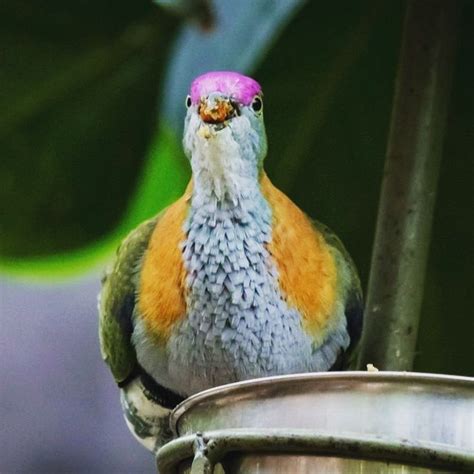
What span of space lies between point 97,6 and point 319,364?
0.43 metres

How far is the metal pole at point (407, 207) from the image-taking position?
76cm

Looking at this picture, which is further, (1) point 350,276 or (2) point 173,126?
(2) point 173,126

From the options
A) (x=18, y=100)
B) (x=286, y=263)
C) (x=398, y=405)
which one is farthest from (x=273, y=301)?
(x=18, y=100)

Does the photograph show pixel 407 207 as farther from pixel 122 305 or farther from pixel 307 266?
pixel 122 305

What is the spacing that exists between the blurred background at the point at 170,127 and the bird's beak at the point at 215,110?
0.30 m

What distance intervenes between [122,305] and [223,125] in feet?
0.59

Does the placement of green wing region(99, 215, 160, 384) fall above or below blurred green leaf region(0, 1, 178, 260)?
below

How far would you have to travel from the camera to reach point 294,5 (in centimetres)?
100

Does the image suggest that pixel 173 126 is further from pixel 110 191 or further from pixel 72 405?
pixel 72 405

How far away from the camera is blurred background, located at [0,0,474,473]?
3.19 ft

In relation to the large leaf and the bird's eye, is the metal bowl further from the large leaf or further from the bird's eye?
the large leaf

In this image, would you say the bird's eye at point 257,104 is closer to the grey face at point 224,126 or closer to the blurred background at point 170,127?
the grey face at point 224,126

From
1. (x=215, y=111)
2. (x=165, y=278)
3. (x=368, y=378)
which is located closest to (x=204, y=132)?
(x=215, y=111)

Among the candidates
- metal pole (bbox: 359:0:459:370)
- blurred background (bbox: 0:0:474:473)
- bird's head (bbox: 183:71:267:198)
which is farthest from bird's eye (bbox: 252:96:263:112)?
blurred background (bbox: 0:0:474:473)
